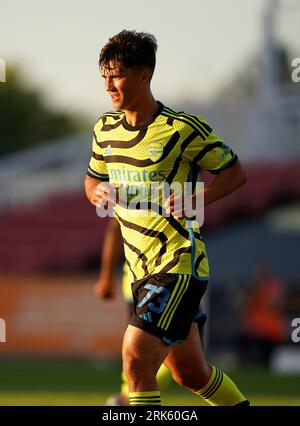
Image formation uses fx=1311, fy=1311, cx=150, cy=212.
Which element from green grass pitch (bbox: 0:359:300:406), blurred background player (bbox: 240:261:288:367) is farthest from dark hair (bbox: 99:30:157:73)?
blurred background player (bbox: 240:261:288:367)

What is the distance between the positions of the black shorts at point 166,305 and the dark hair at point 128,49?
1232mm

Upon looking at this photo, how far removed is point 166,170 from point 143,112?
372 mm

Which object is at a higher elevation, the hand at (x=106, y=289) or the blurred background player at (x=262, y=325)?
the blurred background player at (x=262, y=325)

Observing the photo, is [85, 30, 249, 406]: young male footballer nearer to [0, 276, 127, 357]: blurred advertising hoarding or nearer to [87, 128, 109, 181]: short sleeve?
[87, 128, 109, 181]: short sleeve

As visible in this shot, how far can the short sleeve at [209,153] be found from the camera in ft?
24.7

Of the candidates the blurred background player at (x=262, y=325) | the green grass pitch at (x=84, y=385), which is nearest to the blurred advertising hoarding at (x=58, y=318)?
the green grass pitch at (x=84, y=385)

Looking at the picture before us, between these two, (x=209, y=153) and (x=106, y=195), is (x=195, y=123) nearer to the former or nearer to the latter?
(x=209, y=153)

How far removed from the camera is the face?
7477 millimetres

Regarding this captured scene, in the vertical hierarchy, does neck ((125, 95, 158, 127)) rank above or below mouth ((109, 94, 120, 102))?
below

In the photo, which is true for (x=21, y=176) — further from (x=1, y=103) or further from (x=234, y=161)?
(x=1, y=103)

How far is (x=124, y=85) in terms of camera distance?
748cm

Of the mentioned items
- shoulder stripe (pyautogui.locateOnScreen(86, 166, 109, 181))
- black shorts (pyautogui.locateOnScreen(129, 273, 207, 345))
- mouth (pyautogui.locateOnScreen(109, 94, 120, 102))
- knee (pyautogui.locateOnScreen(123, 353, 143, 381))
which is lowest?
knee (pyautogui.locateOnScreen(123, 353, 143, 381))

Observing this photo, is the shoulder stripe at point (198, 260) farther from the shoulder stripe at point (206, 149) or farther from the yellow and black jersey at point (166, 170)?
the shoulder stripe at point (206, 149)

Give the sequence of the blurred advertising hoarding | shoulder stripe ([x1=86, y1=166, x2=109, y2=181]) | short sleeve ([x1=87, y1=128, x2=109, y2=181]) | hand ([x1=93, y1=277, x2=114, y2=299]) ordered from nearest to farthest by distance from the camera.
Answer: short sleeve ([x1=87, y1=128, x2=109, y2=181]) → shoulder stripe ([x1=86, y1=166, x2=109, y2=181]) → hand ([x1=93, y1=277, x2=114, y2=299]) → the blurred advertising hoarding
